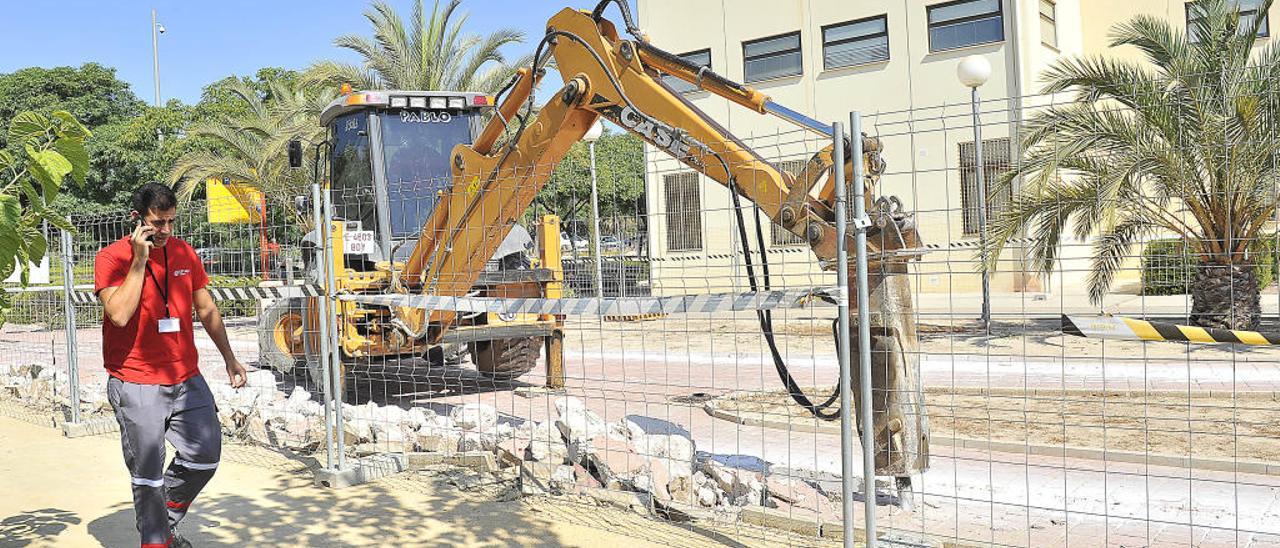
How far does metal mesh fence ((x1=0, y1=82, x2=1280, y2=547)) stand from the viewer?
540 cm

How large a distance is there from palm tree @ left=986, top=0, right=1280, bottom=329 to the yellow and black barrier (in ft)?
23.2

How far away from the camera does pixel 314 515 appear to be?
596 cm

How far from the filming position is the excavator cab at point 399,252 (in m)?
9.64

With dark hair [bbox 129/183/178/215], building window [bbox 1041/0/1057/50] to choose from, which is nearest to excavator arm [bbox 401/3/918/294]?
dark hair [bbox 129/183/178/215]

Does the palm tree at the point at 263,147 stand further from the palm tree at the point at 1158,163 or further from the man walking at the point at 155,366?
the man walking at the point at 155,366

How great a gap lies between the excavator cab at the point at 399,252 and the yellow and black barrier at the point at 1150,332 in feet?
19.0

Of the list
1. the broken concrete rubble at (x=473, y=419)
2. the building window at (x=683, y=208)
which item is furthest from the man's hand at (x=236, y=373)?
the building window at (x=683, y=208)

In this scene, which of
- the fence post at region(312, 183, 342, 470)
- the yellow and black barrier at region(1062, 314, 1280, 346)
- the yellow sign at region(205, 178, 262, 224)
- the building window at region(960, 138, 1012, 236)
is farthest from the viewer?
the building window at region(960, 138, 1012, 236)

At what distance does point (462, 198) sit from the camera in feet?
29.4

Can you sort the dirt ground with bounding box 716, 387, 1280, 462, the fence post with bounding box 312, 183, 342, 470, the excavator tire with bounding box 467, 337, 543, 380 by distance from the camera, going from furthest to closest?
the excavator tire with bounding box 467, 337, 543, 380
the dirt ground with bounding box 716, 387, 1280, 462
the fence post with bounding box 312, 183, 342, 470

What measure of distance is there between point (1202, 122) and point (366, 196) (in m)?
7.94

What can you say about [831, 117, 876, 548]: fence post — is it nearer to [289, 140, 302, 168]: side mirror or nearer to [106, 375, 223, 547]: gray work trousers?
[106, 375, 223, 547]: gray work trousers

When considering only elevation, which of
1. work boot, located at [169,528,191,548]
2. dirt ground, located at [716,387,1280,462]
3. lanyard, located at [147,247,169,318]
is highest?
lanyard, located at [147,247,169,318]

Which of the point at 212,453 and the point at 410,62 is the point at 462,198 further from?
the point at 410,62
